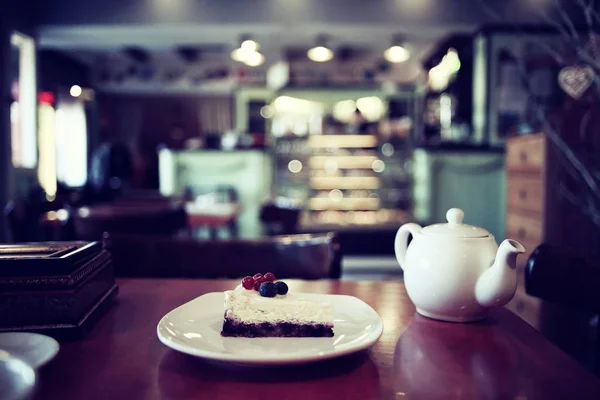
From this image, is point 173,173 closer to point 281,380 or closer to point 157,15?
point 157,15

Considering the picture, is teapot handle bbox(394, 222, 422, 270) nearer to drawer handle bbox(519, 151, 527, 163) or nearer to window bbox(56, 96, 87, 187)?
drawer handle bbox(519, 151, 527, 163)

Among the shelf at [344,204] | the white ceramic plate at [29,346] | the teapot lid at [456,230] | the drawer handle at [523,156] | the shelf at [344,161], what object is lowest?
the shelf at [344,204]

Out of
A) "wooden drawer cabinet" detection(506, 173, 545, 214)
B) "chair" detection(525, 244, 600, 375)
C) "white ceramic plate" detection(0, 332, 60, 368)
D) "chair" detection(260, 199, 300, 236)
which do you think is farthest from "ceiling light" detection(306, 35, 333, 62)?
"white ceramic plate" detection(0, 332, 60, 368)

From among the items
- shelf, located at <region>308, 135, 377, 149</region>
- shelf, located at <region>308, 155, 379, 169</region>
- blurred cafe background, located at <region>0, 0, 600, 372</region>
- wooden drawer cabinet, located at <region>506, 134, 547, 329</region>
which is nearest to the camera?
wooden drawer cabinet, located at <region>506, 134, 547, 329</region>

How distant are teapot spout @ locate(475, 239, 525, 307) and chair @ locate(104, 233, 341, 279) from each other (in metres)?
0.66

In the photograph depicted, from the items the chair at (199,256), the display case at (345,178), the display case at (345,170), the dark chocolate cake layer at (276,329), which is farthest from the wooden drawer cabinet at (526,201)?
the display case at (345,178)

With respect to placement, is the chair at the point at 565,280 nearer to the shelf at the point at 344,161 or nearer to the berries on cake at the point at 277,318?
the berries on cake at the point at 277,318

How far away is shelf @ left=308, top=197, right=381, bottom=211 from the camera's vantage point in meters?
7.73

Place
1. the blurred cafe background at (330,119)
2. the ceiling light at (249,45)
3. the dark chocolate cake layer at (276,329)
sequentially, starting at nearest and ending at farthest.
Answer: the dark chocolate cake layer at (276,329) < the blurred cafe background at (330,119) < the ceiling light at (249,45)

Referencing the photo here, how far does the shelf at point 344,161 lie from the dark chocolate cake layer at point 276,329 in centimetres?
688

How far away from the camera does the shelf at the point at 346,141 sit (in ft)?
26.0

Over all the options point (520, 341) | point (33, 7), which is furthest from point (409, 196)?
point (520, 341)

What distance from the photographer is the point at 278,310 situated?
0.83 meters

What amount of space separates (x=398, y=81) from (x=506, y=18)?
4910 mm
